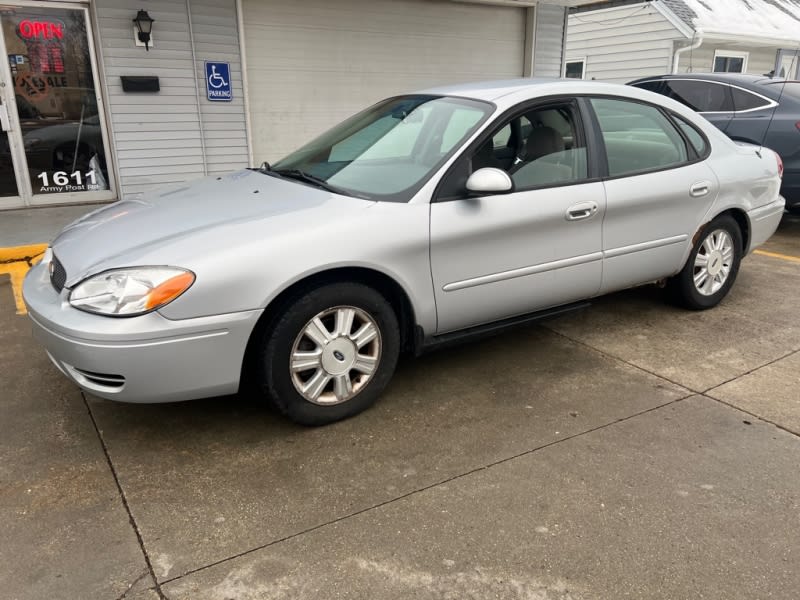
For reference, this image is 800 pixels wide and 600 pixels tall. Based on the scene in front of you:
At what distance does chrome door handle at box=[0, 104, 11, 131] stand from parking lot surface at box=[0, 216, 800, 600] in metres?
4.53

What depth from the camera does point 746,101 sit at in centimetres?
759

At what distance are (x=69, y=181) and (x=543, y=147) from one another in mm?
6455

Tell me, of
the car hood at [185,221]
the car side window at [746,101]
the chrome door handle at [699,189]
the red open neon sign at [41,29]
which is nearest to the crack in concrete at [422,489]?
the car hood at [185,221]

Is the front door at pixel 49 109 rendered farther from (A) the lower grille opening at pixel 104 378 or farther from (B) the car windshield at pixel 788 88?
(B) the car windshield at pixel 788 88

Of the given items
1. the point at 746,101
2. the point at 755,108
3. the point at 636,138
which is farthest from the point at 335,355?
the point at 746,101

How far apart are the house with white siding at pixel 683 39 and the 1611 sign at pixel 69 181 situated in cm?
1049

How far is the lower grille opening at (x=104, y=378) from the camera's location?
106 inches

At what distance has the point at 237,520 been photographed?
252 cm

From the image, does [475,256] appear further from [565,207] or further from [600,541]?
[600,541]

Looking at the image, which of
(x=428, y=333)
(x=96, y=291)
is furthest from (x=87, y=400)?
(x=428, y=333)

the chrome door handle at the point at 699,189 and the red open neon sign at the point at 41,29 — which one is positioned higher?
the red open neon sign at the point at 41,29

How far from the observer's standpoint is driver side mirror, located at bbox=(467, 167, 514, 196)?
3.21 metres

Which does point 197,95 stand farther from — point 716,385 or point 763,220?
point 716,385

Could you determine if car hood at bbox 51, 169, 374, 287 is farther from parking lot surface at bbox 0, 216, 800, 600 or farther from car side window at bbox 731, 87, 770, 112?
car side window at bbox 731, 87, 770, 112
